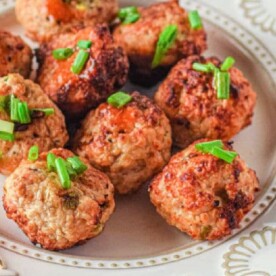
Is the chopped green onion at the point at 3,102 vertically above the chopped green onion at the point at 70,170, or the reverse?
the chopped green onion at the point at 70,170

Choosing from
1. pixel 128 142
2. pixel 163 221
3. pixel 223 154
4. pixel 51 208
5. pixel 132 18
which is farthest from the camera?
pixel 132 18

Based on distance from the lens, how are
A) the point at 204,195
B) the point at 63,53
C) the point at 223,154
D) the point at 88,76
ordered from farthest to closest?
the point at 63,53
the point at 88,76
the point at 223,154
the point at 204,195

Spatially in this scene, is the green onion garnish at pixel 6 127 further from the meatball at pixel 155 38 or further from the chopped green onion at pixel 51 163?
the meatball at pixel 155 38

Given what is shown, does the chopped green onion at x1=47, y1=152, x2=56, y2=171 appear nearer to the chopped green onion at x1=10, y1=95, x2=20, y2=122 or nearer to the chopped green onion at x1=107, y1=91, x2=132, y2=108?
the chopped green onion at x1=10, y1=95, x2=20, y2=122

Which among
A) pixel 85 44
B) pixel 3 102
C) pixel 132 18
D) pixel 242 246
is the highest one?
pixel 132 18

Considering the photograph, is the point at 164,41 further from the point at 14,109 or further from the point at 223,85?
the point at 14,109

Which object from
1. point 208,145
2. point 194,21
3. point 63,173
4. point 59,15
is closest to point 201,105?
point 208,145

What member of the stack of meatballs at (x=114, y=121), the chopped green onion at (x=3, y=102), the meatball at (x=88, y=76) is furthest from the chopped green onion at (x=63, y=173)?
the meatball at (x=88, y=76)

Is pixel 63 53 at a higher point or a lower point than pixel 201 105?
lower
